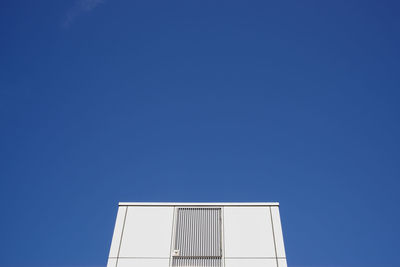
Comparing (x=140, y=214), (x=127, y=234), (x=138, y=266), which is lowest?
(x=138, y=266)

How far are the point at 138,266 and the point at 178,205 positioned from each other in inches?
131

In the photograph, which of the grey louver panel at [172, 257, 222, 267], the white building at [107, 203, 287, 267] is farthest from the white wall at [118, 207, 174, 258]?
the grey louver panel at [172, 257, 222, 267]

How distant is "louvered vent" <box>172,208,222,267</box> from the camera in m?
14.0

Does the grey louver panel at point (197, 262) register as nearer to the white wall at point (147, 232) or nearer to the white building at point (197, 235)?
the white building at point (197, 235)

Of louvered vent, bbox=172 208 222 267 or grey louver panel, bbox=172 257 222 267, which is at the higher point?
louvered vent, bbox=172 208 222 267

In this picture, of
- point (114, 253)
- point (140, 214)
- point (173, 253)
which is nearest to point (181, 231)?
point (173, 253)

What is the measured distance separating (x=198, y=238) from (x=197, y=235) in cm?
16

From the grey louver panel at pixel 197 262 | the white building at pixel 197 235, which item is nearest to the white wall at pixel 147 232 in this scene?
the white building at pixel 197 235

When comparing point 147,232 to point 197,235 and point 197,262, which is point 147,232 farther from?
point 197,262

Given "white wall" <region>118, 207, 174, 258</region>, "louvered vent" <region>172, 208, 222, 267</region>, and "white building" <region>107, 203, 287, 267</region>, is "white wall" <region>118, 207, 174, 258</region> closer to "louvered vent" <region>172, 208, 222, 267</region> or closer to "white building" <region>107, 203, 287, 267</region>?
"white building" <region>107, 203, 287, 267</region>

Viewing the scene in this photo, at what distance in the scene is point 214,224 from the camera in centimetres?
1496

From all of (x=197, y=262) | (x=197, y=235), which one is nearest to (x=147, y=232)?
(x=197, y=235)

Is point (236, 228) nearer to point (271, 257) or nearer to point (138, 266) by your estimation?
point (271, 257)

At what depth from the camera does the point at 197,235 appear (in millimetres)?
14789
